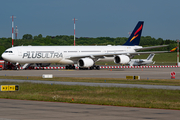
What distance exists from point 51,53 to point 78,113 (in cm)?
5041

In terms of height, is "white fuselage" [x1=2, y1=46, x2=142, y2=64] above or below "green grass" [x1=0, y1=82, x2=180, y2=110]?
above

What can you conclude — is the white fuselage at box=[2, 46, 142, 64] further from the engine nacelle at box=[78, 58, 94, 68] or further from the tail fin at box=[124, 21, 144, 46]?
the tail fin at box=[124, 21, 144, 46]

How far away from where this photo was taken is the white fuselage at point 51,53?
64.3 metres

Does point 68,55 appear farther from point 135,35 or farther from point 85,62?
point 135,35

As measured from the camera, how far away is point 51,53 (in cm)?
6694

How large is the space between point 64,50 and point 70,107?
50156mm

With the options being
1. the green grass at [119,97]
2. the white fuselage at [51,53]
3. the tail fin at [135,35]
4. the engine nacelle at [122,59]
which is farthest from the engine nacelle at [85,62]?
the green grass at [119,97]

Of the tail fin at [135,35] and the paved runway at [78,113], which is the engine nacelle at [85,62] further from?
the paved runway at [78,113]

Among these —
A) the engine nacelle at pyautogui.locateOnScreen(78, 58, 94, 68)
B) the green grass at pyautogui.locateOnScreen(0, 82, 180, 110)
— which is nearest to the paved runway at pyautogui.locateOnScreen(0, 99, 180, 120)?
the green grass at pyautogui.locateOnScreen(0, 82, 180, 110)

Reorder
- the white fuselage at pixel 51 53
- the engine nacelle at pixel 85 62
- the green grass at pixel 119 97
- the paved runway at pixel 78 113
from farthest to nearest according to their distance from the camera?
the engine nacelle at pixel 85 62 < the white fuselage at pixel 51 53 < the green grass at pixel 119 97 < the paved runway at pixel 78 113

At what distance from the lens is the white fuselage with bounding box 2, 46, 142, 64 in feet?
211

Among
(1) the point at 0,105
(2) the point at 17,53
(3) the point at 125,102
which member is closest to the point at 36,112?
(1) the point at 0,105

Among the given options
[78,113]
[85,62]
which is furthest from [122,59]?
[78,113]

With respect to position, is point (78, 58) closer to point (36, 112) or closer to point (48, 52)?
point (48, 52)
